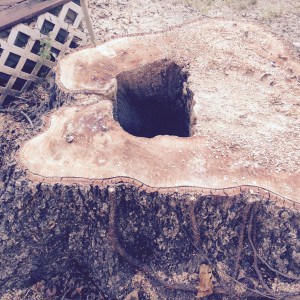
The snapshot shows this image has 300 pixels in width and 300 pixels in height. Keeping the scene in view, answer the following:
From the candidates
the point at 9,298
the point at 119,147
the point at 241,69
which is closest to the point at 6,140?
the point at 9,298

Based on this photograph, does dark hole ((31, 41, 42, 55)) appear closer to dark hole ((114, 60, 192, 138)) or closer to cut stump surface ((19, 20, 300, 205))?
cut stump surface ((19, 20, 300, 205))

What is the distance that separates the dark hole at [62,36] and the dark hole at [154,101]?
1272mm

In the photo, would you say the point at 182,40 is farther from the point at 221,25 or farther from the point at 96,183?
the point at 96,183

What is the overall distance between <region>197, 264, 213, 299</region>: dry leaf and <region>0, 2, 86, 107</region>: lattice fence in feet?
8.93

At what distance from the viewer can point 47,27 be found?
373 cm

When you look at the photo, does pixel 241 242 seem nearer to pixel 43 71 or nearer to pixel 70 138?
pixel 70 138

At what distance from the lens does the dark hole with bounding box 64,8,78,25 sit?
3878 millimetres

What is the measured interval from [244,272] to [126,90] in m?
1.88

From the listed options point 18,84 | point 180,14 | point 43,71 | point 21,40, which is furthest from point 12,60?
point 180,14

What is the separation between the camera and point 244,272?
263cm

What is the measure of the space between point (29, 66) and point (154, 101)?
4.96 ft

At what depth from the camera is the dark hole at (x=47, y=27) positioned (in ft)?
12.1

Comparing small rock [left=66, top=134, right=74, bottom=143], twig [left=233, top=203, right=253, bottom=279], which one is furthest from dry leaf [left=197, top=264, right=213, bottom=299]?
small rock [left=66, top=134, right=74, bottom=143]

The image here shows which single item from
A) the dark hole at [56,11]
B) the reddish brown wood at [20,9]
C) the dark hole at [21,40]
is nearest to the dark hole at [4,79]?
the dark hole at [21,40]
